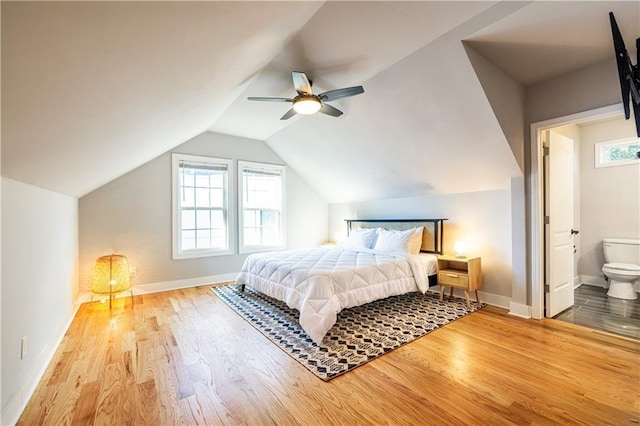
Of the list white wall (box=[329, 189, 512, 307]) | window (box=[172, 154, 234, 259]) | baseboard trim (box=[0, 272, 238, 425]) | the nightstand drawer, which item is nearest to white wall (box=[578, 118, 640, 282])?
white wall (box=[329, 189, 512, 307])

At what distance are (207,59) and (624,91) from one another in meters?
2.85

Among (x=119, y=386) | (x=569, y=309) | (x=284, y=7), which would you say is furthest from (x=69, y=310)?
(x=569, y=309)

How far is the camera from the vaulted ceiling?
97 cm

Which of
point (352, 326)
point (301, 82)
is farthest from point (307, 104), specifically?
point (352, 326)

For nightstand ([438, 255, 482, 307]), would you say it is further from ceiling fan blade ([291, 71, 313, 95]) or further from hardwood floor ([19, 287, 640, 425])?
ceiling fan blade ([291, 71, 313, 95])

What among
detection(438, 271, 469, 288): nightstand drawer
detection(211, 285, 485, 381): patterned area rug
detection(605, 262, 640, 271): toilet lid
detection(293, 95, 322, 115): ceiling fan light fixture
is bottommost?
detection(211, 285, 485, 381): patterned area rug

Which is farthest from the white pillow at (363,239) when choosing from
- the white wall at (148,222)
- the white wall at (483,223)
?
the white wall at (148,222)

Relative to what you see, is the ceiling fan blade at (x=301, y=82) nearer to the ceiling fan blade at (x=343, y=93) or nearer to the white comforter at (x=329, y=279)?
the ceiling fan blade at (x=343, y=93)

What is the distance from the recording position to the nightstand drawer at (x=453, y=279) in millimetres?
3500

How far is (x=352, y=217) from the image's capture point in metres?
5.87

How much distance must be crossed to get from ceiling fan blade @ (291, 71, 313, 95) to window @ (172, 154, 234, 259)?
2872mm

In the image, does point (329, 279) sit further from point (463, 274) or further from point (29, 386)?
point (29, 386)

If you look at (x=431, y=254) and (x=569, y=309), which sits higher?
(x=431, y=254)

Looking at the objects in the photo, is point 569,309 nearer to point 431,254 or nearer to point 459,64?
point 431,254
